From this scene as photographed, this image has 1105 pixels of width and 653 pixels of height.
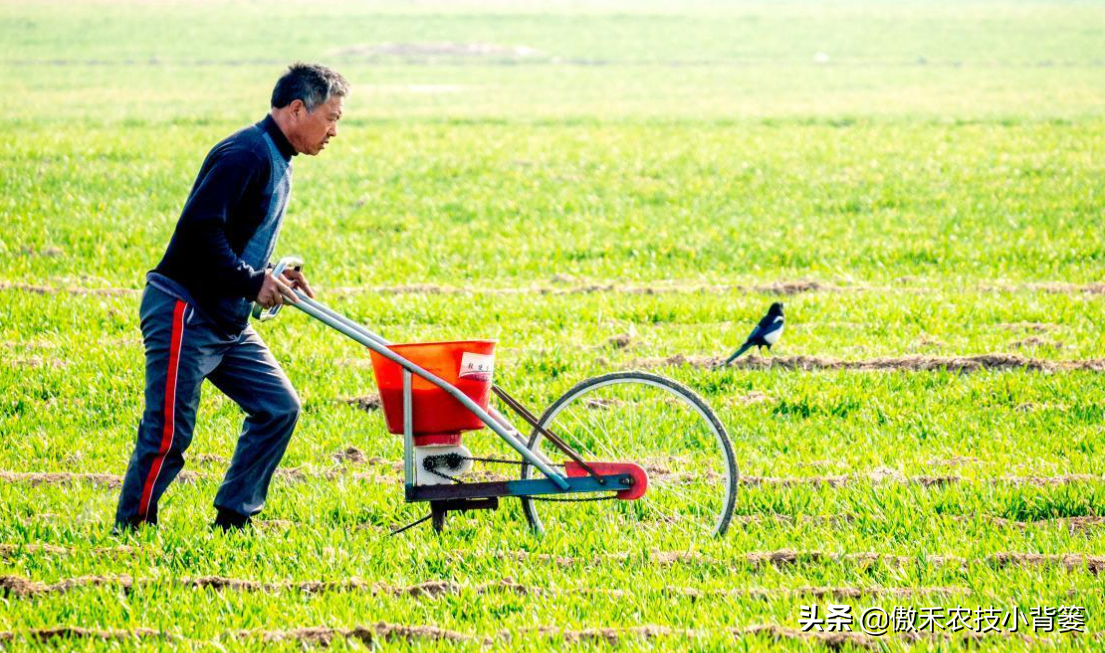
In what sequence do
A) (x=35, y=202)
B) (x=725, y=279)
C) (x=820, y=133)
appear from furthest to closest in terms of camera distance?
(x=820, y=133)
(x=35, y=202)
(x=725, y=279)

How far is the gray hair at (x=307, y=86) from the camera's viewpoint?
5.60 meters

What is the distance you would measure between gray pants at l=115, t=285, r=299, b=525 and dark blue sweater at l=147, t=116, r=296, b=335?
3.5 inches

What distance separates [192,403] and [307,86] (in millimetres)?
1465

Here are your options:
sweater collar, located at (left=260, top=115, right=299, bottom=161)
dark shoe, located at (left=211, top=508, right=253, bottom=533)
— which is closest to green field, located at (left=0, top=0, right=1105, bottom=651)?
dark shoe, located at (left=211, top=508, right=253, bottom=533)

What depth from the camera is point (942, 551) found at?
5.53m

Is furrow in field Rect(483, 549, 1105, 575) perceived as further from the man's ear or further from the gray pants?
the man's ear

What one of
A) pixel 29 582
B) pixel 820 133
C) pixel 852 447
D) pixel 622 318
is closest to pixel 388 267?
pixel 622 318

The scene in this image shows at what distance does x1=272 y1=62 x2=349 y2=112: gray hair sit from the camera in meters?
5.60

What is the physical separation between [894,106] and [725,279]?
2347cm

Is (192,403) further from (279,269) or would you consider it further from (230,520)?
(279,269)

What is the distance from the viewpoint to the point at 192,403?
565 centimetres

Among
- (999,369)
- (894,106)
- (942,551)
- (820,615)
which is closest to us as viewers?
(820,615)

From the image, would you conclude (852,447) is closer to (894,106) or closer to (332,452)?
(332,452)

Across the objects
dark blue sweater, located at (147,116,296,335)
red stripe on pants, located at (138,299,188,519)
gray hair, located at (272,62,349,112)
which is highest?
gray hair, located at (272,62,349,112)
